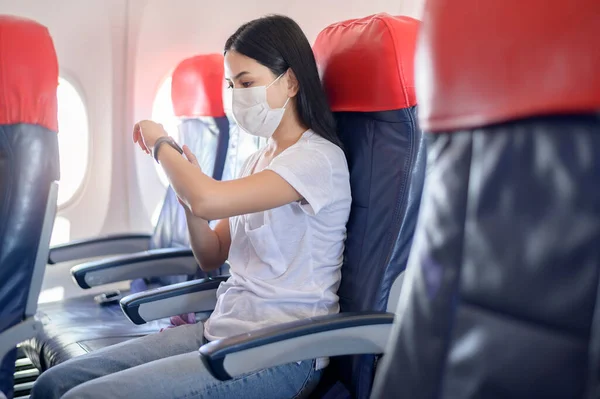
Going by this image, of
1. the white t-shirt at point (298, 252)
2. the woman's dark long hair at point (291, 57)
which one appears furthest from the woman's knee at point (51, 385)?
the woman's dark long hair at point (291, 57)

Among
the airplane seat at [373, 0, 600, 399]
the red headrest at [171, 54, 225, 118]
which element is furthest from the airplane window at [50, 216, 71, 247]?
the airplane seat at [373, 0, 600, 399]

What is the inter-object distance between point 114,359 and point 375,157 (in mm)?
865

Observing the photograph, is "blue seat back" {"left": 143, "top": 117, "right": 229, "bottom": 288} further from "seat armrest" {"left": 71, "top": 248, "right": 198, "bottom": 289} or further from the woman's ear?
the woman's ear

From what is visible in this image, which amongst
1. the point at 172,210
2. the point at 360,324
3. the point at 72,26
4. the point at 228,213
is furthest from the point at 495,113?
the point at 72,26

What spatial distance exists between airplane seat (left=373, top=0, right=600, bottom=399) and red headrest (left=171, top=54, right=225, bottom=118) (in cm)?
203

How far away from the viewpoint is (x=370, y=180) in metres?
1.70

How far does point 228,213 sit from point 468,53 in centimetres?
93

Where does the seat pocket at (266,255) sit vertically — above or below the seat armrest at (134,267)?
above

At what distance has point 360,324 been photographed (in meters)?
1.44

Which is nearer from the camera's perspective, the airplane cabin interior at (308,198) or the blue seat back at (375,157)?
the airplane cabin interior at (308,198)

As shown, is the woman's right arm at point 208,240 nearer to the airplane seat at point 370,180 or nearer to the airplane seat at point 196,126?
the airplane seat at point 370,180

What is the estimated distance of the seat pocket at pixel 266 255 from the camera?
5.54ft

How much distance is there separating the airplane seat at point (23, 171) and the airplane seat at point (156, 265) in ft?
0.52

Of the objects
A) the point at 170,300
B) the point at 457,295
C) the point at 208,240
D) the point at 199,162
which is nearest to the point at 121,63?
the point at 199,162
